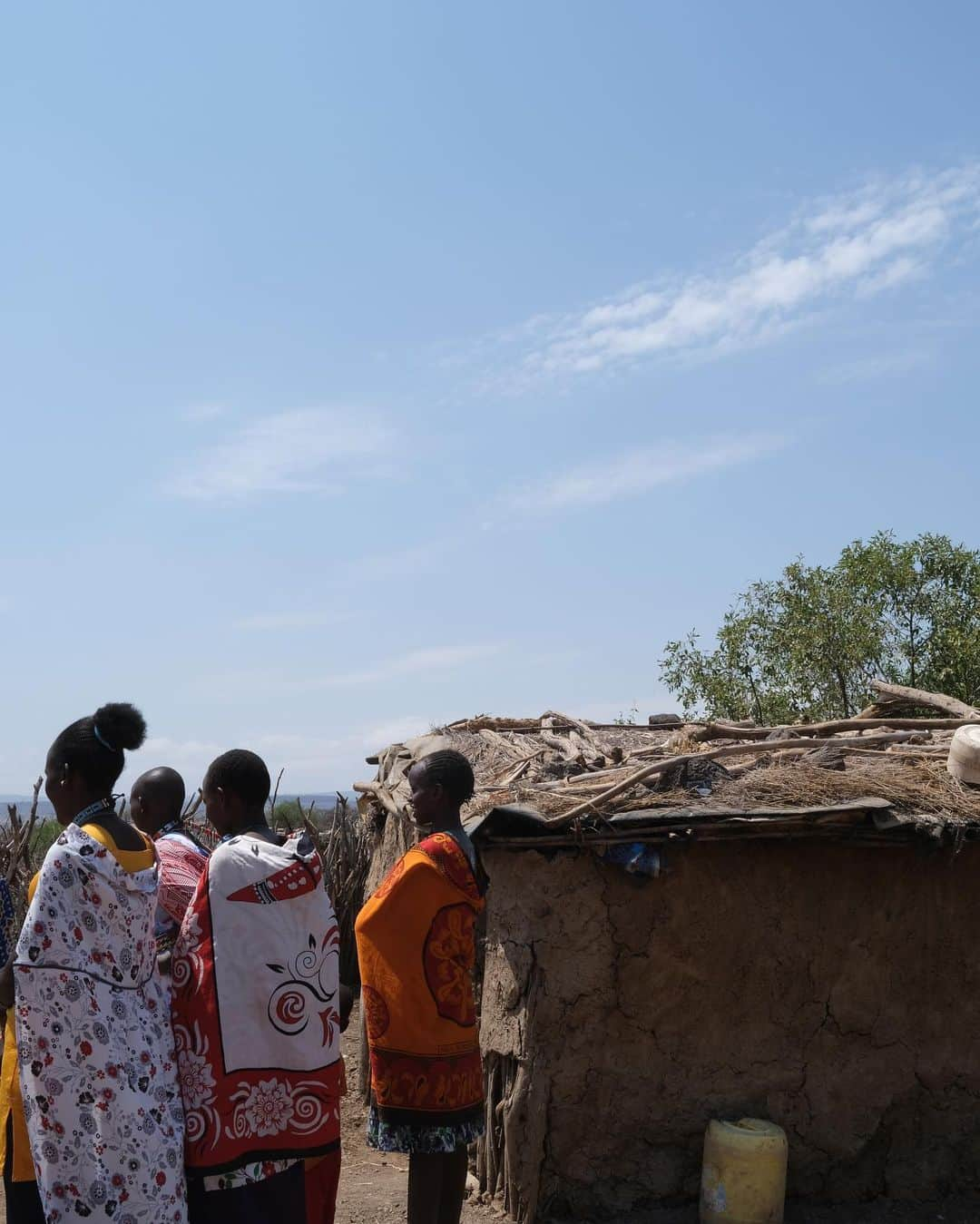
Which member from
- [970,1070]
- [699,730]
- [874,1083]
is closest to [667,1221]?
[874,1083]

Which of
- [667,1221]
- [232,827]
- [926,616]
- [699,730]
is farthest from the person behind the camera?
[926,616]

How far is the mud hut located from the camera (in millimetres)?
4973

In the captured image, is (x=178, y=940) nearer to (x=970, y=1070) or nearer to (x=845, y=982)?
(x=845, y=982)

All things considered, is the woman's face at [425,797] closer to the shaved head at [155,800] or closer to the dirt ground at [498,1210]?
the shaved head at [155,800]

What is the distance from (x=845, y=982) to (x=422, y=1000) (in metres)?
2.34

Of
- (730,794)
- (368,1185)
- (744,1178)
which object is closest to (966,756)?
→ (730,794)

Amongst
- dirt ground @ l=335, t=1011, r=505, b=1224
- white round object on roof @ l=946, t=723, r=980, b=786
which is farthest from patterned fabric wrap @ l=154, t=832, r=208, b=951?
white round object on roof @ l=946, t=723, r=980, b=786

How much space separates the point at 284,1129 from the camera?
2971 millimetres

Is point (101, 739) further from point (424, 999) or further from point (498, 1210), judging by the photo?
point (498, 1210)

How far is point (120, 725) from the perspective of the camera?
308cm

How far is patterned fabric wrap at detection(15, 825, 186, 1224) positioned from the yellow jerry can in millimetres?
2781

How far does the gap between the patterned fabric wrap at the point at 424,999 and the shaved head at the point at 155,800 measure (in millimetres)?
729

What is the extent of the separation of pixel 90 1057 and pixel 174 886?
0.53m

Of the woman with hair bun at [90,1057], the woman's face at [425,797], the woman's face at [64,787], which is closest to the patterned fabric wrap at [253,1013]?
the woman with hair bun at [90,1057]
